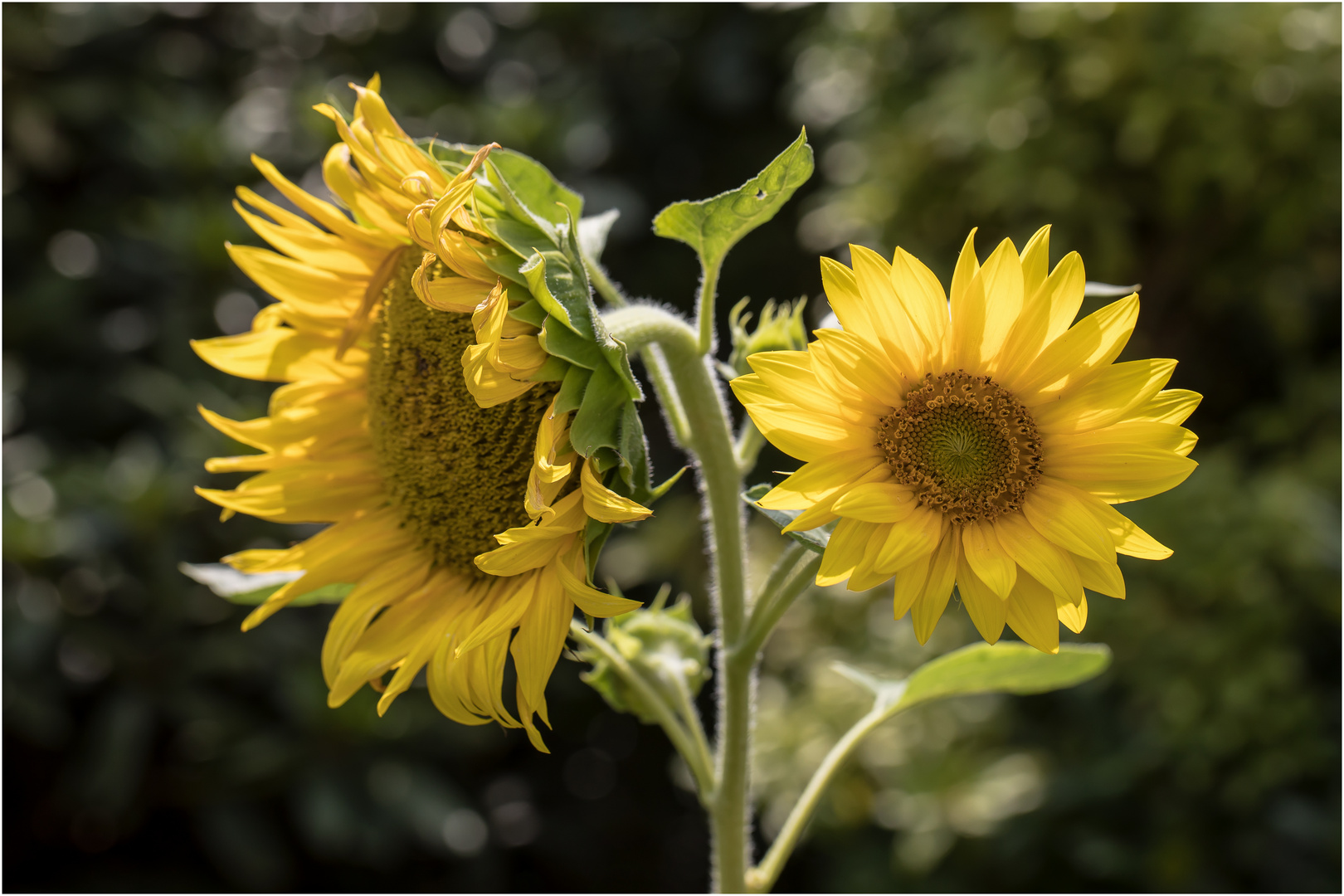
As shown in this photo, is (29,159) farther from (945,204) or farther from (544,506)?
(544,506)

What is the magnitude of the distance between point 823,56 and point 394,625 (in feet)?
5.95

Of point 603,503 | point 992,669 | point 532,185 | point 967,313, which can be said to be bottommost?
point 992,669

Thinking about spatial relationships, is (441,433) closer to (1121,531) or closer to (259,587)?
(259,587)

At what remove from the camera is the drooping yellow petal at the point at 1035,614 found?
1.61ft

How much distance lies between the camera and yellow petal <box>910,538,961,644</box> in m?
0.49

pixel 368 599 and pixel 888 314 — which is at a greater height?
pixel 888 314

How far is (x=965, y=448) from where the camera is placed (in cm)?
52

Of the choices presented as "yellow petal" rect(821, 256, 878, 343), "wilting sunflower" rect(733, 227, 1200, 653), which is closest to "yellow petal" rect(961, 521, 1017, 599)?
"wilting sunflower" rect(733, 227, 1200, 653)

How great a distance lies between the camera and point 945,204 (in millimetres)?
2035

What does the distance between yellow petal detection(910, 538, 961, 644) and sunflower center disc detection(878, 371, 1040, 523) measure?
0.02 metres

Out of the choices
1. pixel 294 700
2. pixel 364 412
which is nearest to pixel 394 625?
pixel 364 412

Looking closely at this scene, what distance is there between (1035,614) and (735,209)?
0.27 meters

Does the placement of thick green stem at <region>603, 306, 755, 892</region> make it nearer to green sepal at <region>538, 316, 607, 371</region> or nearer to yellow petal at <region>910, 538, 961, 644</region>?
green sepal at <region>538, 316, 607, 371</region>

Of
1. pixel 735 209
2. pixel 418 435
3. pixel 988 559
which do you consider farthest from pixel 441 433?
pixel 988 559
